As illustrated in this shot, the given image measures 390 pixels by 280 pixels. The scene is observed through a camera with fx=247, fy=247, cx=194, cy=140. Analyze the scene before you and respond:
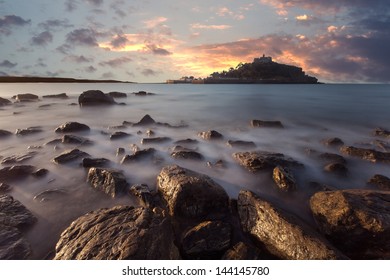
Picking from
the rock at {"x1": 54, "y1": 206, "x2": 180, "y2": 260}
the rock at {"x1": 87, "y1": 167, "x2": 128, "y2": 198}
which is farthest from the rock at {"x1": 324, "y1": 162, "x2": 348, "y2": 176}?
the rock at {"x1": 87, "y1": 167, "x2": 128, "y2": 198}

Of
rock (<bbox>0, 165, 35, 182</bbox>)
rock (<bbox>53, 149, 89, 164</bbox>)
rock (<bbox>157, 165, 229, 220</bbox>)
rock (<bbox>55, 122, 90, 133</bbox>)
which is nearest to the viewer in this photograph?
rock (<bbox>157, 165, 229, 220</bbox>)

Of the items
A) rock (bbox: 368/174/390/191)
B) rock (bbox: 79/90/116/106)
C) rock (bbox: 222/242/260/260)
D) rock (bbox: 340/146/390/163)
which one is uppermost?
rock (bbox: 340/146/390/163)

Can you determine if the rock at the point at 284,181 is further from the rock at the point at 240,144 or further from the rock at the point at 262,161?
the rock at the point at 240,144

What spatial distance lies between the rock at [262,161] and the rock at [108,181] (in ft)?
12.1

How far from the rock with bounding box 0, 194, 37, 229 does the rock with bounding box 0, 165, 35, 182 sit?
1.61 m

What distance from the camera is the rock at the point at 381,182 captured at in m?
6.53

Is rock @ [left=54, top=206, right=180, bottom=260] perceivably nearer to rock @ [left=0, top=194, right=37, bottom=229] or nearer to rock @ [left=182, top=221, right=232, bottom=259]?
rock @ [left=182, top=221, right=232, bottom=259]

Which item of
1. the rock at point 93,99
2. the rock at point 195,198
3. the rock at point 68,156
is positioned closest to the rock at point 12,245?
the rock at point 195,198

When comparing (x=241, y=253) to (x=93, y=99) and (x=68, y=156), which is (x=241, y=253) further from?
(x=93, y=99)

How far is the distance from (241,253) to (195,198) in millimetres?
1486

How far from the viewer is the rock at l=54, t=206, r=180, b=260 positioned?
3.65 m

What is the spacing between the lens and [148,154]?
868 cm
